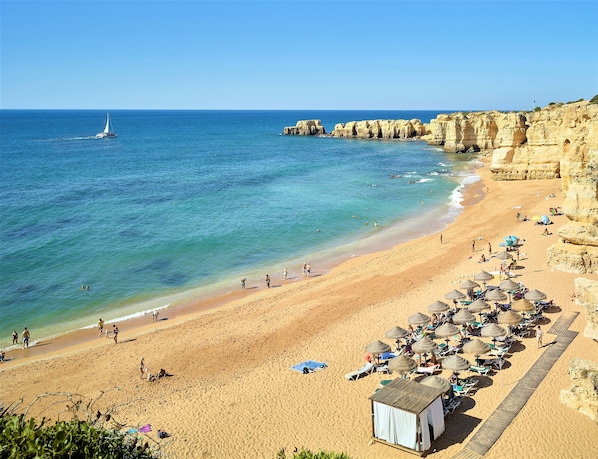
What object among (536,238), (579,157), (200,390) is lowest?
(200,390)

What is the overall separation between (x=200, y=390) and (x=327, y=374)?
454 centimetres

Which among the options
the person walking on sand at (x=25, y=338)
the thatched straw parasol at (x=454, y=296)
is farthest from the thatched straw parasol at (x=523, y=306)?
the person walking on sand at (x=25, y=338)

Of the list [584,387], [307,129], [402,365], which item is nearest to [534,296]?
[584,387]

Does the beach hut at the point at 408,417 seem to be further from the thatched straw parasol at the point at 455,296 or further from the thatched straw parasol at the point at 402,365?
the thatched straw parasol at the point at 455,296

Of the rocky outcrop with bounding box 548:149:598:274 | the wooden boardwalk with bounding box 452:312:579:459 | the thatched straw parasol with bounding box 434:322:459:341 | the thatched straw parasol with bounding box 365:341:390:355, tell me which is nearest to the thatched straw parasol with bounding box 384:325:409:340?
the thatched straw parasol with bounding box 365:341:390:355

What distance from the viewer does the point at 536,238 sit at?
31016mm

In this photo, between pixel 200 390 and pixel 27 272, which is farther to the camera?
pixel 27 272

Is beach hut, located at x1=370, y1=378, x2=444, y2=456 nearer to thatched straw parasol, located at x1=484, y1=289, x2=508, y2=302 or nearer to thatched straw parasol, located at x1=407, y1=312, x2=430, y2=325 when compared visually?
thatched straw parasol, located at x1=407, y1=312, x2=430, y2=325

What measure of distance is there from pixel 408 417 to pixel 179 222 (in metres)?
32.7

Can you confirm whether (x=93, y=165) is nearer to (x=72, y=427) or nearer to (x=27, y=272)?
(x=27, y=272)

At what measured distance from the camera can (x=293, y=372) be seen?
17.8m

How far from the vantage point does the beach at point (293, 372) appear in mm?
13617

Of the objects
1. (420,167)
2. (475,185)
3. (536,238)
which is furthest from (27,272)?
(420,167)

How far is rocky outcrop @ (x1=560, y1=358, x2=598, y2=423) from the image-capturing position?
12.8m
